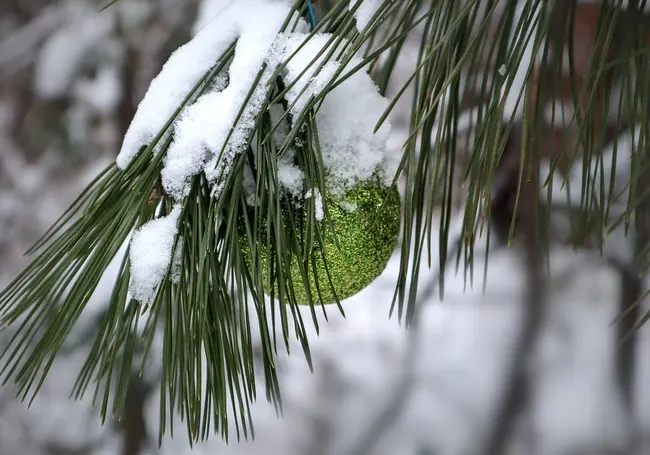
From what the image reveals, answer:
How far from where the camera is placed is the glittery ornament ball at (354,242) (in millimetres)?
310

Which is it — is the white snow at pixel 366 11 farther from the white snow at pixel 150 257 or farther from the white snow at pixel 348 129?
the white snow at pixel 150 257

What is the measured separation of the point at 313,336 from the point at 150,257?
0.93 meters

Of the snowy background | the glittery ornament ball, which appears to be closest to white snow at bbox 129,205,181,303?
the glittery ornament ball

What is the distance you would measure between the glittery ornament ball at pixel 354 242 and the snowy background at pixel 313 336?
0.82 metres

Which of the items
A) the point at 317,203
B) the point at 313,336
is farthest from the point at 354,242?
the point at 313,336

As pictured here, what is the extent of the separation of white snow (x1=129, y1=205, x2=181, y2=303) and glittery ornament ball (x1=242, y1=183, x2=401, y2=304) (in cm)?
4

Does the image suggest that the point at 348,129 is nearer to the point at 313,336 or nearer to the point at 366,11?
the point at 366,11

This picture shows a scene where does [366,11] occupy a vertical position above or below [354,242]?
above

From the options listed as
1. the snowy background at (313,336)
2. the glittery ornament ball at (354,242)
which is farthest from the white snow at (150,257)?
Answer: the snowy background at (313,336)

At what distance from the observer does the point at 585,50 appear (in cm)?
109

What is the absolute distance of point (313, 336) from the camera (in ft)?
3.87

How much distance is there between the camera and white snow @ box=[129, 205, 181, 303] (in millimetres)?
266

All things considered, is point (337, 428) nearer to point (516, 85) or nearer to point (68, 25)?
point (516, 85)

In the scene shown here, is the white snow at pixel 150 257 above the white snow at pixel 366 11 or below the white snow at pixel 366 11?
below
